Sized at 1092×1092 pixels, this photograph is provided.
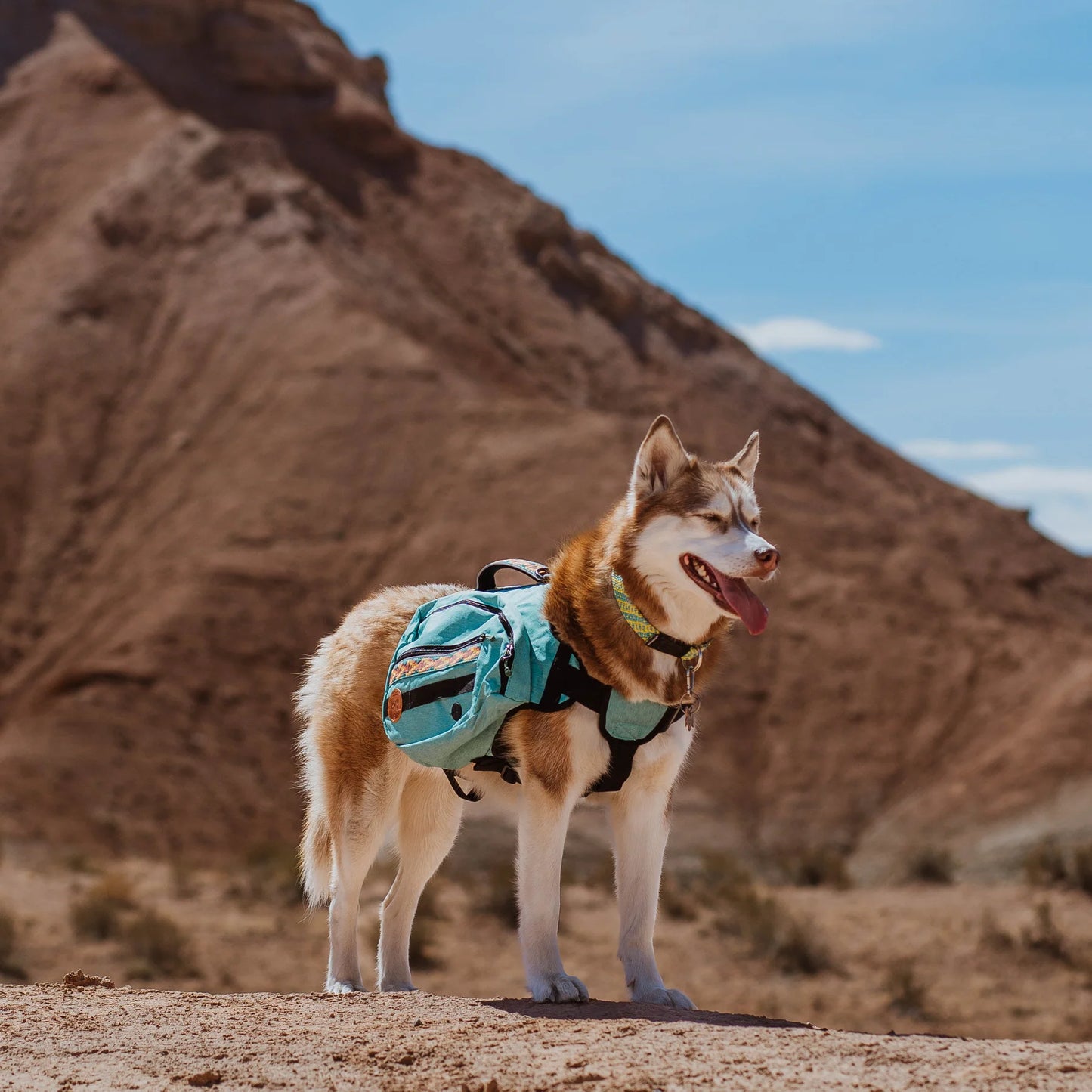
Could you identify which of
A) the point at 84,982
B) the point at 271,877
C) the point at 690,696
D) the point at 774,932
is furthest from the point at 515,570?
the point at 271,877

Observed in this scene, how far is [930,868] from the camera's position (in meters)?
22.2

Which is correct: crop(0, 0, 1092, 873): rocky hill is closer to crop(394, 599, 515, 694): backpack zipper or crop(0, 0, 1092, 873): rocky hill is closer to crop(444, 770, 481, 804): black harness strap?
crop(444, 770, 481, 804): black harness strap

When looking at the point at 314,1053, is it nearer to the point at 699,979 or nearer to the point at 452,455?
the point at 699,979

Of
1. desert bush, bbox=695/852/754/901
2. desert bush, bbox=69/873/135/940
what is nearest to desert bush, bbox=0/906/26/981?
desert bush, bbox=69/873/135/940

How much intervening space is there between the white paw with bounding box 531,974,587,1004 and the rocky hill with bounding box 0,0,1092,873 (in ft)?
60.3

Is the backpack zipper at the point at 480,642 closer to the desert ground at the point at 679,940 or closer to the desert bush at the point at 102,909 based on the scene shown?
the desert ground at the point at 679,940

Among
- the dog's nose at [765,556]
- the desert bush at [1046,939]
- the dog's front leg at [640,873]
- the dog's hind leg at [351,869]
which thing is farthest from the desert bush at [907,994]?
the dog's nose at [765,556]

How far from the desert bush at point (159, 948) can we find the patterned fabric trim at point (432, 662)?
39.8 feet

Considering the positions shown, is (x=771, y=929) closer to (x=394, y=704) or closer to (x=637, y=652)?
(x=394, y=704)

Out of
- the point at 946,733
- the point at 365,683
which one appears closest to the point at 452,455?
the point at 946,733

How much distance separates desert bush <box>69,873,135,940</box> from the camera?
18.8m

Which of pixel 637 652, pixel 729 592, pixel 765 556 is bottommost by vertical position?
pixel 637 652

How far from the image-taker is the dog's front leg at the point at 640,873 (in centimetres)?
650

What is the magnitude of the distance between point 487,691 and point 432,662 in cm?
42
